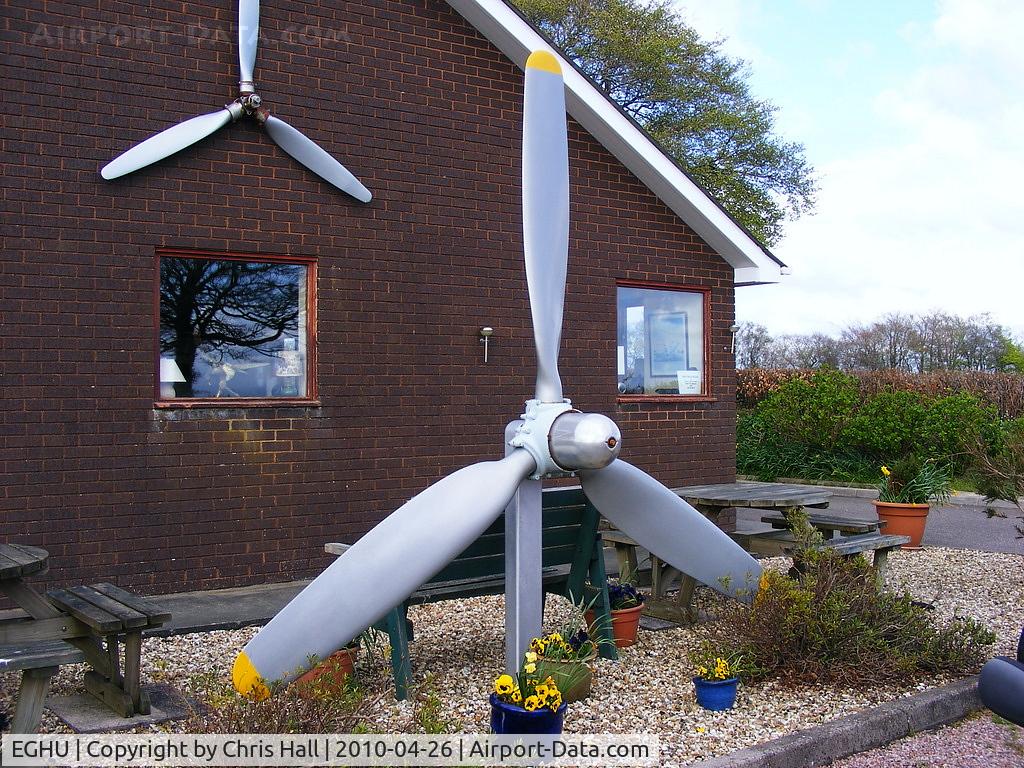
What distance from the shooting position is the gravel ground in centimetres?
480

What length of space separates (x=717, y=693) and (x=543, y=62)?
332 centimetres

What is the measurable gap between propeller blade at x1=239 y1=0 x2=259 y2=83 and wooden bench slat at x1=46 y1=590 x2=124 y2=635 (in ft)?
14.4

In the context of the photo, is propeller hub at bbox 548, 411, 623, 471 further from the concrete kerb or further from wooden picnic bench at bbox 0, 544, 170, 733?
wooden picnic bench at bbox 0, 544, 170, 733

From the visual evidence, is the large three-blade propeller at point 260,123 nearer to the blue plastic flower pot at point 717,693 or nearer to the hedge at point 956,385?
the blue plastic flower pot at point 717,693

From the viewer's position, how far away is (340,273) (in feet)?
27.8

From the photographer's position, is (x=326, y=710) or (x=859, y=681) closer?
(x=326, y=710)

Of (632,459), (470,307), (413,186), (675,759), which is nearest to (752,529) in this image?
(632,459)

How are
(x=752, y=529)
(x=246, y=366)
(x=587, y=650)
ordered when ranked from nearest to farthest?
(x=587, y=650) → (x=246, y=366) → (x=752, y=529)

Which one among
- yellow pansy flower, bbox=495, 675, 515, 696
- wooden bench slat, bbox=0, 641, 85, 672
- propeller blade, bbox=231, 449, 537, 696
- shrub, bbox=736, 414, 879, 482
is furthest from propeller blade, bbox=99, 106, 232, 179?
shrub, bbox=736, 414, 879, 482

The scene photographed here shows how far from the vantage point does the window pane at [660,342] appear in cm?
1027

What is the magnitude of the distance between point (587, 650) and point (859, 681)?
1.49 metres

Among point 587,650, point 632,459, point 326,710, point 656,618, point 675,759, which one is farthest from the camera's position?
point 632,459

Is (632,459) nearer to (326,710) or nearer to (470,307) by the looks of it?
(470,307)

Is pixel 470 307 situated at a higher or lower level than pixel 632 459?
higher
